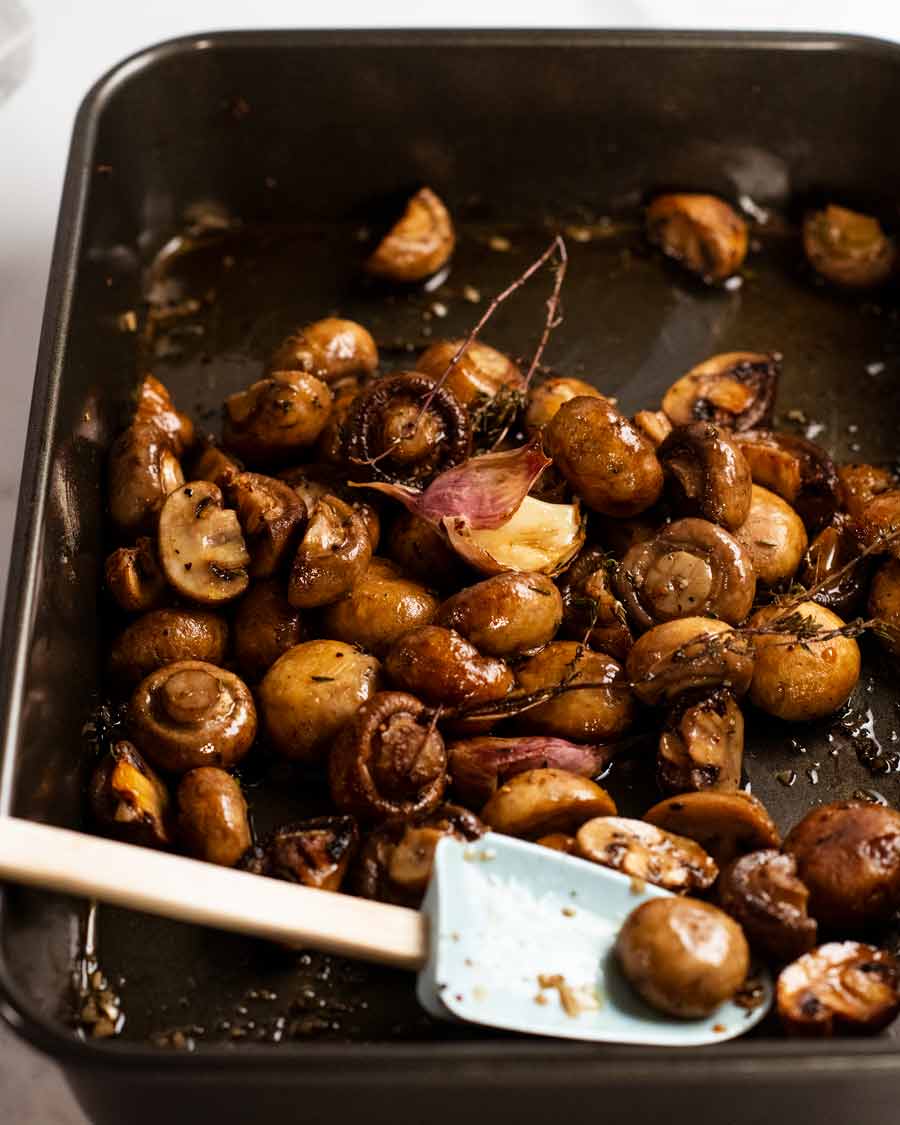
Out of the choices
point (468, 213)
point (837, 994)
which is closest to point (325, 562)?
point (837, 994)

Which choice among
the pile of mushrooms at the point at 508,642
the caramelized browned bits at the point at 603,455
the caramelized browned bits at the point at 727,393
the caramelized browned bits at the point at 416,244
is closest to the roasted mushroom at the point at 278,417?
the pile of mushrooms at the point at 508,642

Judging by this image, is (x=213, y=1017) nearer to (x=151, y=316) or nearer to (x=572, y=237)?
(x=151, y=316)

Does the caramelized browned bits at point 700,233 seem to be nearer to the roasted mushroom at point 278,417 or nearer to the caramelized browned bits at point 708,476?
the caramelized browned bits at point 708,476

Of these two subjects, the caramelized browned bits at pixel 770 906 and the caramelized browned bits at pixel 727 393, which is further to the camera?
the caramelized browned bits at pixel 727 393

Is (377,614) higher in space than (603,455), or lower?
lower

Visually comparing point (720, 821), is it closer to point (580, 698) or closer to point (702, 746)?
point (702, 746)

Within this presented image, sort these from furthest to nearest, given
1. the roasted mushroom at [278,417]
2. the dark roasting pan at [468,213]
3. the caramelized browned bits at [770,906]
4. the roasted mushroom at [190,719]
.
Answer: the roasted mushroom at [278,417] < the dark roasting pan at [468,213] < the roasted mushroom at [190,719] < the caramelized browned bits at [770,906]

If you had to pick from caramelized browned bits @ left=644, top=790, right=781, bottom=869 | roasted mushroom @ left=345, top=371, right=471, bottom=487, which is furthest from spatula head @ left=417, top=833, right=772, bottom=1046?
roasted mushroom @ left=345, top=371, right=471, bottom=487
